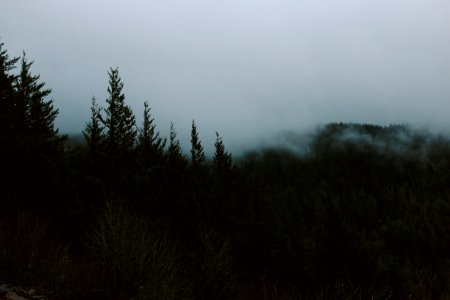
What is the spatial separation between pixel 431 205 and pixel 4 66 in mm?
167739

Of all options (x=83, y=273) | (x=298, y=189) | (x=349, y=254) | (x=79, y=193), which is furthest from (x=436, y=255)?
(x=83, y=273)

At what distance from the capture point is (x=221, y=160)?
35.0 meters

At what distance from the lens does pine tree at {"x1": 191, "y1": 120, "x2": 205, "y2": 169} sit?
3654cm

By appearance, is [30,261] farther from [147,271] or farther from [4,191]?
[4,191]

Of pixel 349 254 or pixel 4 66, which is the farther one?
pixel 349 254

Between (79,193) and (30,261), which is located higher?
(79,193)

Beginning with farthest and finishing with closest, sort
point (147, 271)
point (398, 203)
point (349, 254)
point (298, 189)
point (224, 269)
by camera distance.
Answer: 1. point (298, 189)
2. point (398, 203)
3. point (349, 254)
4. point (224, 269)
5. point (147, 271)

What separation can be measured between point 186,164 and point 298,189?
15158 cm

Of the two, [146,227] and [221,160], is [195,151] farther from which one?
[146,227]

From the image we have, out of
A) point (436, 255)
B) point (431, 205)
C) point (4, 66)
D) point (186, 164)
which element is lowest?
point (436, 255)

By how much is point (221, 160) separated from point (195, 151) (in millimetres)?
3880

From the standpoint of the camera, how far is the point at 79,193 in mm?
15805

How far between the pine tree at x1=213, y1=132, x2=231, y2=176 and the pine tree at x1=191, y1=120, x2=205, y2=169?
1.87m

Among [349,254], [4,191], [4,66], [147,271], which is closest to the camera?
[147,271]
